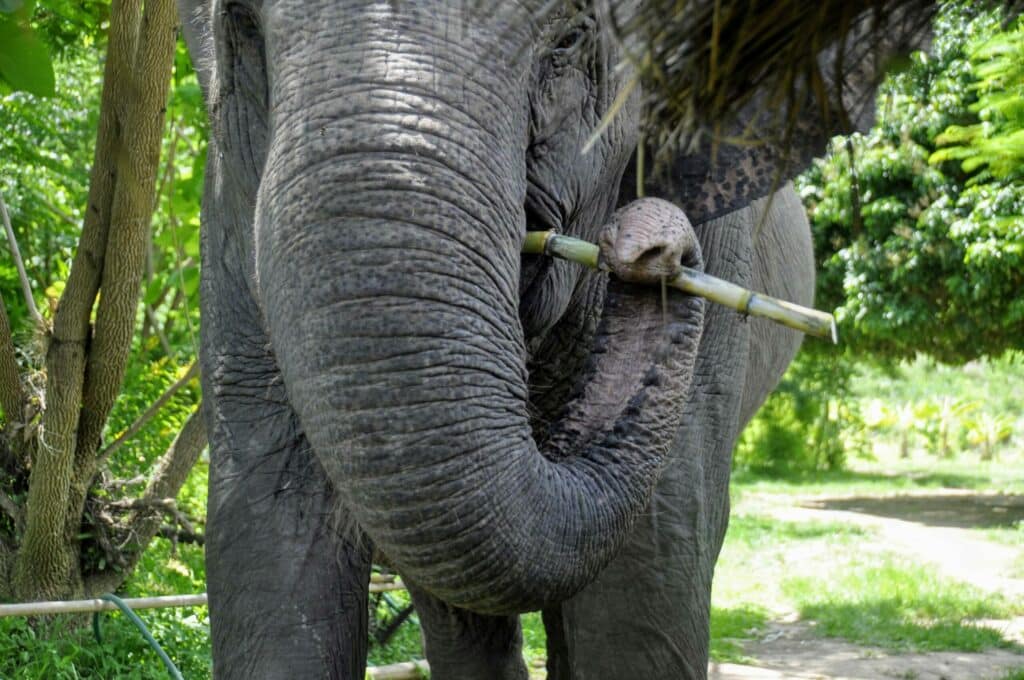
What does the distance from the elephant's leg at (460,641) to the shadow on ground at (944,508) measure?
15904 mm

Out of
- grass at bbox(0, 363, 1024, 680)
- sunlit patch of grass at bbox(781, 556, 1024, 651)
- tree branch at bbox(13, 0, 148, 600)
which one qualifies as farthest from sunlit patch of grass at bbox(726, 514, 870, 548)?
tree branch at bbox(13, 0, 148, 600)

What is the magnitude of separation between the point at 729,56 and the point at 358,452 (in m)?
1.01

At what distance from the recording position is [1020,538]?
1722cm

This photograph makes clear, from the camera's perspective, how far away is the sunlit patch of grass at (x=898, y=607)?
33.1 feet

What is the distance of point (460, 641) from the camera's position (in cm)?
480

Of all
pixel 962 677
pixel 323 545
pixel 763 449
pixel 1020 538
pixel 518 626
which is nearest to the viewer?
pixel 323 545

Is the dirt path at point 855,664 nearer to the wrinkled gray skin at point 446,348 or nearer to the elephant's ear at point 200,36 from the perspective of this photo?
the wrinkled gray skin at point 446,348

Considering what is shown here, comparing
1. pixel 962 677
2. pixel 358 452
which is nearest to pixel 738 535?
pixel 962 677

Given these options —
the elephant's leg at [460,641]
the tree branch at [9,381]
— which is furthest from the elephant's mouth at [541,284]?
the tree branch at [9,381]

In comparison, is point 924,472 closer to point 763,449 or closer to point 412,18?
point 763,449

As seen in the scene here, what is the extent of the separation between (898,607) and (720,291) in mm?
9214

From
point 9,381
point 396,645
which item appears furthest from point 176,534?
point 396,645

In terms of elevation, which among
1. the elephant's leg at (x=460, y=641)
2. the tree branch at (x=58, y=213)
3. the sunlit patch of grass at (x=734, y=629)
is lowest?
the sunlit patch of grass at (x=734, y=629)

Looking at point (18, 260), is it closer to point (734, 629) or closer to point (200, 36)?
point (200, 36)
